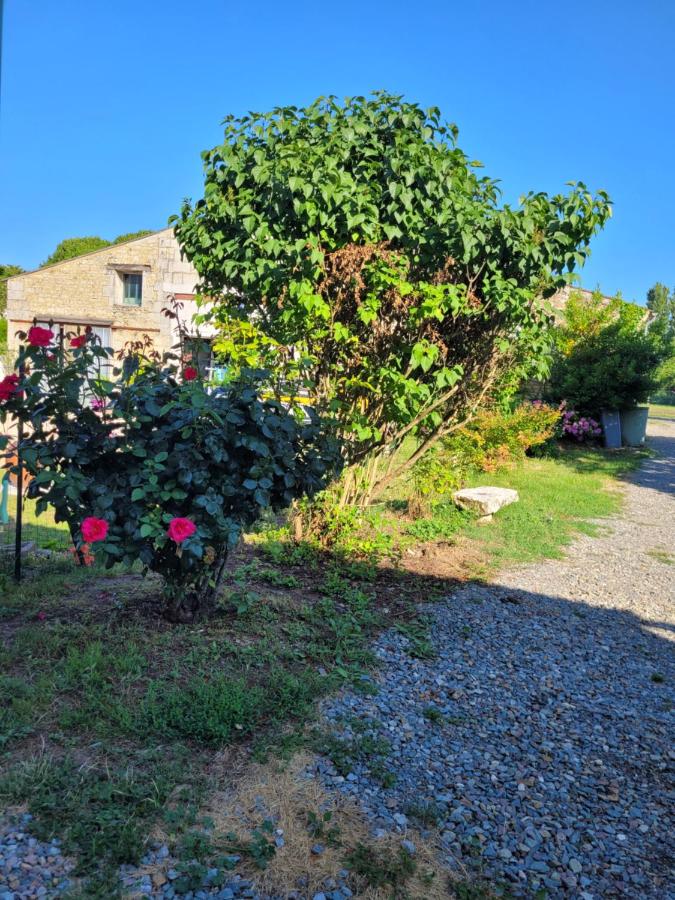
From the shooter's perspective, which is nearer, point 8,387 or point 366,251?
point 8,387

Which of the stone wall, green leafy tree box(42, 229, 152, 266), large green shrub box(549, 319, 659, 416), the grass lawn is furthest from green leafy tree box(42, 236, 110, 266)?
the grass lawn

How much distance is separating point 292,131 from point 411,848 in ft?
15.2

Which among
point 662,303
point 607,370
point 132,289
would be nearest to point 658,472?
point 607,370

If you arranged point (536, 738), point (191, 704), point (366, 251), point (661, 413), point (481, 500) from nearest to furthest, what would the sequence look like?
point (191, 704) < point (536, 738) < point (366, 251) < point (481, 500) < point (661, 413)

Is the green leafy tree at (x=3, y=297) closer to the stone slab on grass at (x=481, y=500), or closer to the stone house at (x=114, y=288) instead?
the stone house at (x=114, y=288)

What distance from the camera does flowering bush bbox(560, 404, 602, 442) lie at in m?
15.0

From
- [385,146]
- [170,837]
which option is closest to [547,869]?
[170,837]

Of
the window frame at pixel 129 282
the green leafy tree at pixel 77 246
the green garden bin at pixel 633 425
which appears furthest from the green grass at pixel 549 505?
the green leafy tree at pixel 77 246

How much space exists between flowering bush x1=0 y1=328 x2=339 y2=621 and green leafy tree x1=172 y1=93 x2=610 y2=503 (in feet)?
3.93

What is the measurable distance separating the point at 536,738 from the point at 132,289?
20.0m

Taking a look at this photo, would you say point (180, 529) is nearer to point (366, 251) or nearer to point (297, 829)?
point (297, 829)

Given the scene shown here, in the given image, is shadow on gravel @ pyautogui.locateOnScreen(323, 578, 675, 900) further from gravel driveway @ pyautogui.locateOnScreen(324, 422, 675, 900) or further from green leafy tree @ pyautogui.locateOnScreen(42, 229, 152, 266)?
green leafy tree @ pyautogui.locateOnScreen(42, 229, 152, 266)

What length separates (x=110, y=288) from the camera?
19938 mm

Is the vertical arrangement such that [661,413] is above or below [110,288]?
below
